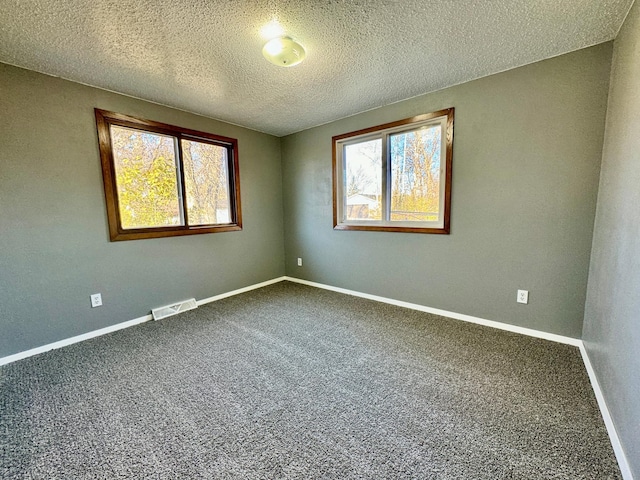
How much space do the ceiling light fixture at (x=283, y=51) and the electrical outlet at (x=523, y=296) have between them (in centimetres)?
258

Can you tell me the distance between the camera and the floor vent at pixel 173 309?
2.75m

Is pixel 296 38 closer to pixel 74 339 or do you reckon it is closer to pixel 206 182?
pixel 206 182

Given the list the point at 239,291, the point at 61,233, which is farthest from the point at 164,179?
the point at 239,291

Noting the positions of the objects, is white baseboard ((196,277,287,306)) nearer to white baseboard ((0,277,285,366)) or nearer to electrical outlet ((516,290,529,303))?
white baseboard ((0,277,285,366))

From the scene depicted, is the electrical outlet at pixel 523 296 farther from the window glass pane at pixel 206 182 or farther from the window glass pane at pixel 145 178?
the window glass pane at pixel 145 178

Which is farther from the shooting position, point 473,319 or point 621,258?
point 473,319

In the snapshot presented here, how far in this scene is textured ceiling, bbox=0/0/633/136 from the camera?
146 cm

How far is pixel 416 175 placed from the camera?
9.20ft

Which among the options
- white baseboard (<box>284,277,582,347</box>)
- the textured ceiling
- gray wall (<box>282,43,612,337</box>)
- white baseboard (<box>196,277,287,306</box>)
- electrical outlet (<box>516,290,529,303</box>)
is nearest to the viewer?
the textured ceiling

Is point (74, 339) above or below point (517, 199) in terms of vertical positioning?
below

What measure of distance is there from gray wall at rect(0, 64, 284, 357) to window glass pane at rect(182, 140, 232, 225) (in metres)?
0.31

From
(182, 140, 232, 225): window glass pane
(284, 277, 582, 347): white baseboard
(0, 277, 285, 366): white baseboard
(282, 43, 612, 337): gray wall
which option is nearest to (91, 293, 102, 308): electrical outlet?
(0, 277, 285, 366): white baseboard

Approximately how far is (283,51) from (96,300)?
264 cm

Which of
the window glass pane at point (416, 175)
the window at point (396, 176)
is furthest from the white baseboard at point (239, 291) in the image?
the window glass pane at point (416, 175)
